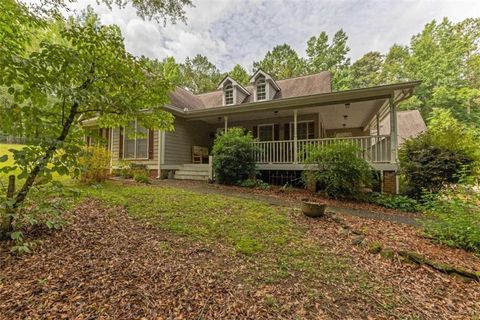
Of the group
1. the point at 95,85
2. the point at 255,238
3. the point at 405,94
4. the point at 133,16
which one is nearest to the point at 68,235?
the point at 95,85

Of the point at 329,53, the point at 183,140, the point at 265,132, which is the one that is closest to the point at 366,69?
the point at 329,53

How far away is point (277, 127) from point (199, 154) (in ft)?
14.9

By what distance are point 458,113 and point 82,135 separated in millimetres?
27193

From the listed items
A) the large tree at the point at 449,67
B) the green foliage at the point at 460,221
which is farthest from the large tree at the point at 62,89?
the large tree at the point at 449,67

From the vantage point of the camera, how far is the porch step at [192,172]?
9570mm

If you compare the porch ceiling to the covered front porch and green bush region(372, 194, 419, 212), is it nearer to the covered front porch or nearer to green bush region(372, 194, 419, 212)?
the covered front porch

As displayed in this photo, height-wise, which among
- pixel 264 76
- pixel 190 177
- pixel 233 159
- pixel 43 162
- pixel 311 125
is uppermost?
pixel 264 76

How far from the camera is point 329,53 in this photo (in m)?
27.0

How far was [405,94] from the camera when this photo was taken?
682 cm

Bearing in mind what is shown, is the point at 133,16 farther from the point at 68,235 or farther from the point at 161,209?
the point at 68,235

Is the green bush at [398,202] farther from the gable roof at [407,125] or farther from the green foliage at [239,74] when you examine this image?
the green foliage at [239,74]

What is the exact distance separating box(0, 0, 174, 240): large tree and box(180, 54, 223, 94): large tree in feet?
87.6

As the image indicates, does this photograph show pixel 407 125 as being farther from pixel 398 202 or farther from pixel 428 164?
pixel 398 202

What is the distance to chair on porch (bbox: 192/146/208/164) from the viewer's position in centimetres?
1172
